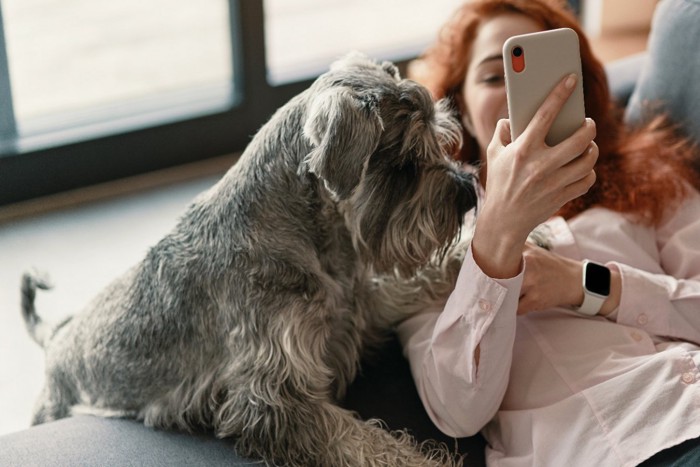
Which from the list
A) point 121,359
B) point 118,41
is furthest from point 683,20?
point 118,41

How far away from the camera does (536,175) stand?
5.24ft

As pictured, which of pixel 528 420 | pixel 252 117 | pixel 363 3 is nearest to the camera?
pixel 528 420

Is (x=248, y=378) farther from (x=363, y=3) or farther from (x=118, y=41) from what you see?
(x=363, y=3)

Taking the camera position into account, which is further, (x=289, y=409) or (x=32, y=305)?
(x=32, y=305)

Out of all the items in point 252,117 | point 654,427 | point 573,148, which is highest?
point 573,148

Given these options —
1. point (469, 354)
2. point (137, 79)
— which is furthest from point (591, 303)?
point (137, 79)

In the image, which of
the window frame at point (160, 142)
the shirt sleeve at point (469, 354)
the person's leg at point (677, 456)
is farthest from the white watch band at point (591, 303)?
the window frame at point (160, 142)

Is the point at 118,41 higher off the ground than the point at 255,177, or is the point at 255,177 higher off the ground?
the point at 255,177

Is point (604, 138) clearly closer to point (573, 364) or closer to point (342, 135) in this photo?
point (573, 364)

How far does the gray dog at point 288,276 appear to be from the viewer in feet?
5.95

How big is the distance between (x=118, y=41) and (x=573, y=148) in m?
3.38

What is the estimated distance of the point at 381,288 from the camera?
211 cm

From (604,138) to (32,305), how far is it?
1.46m

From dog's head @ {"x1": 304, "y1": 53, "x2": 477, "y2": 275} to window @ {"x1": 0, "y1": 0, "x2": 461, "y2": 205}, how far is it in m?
2.23
